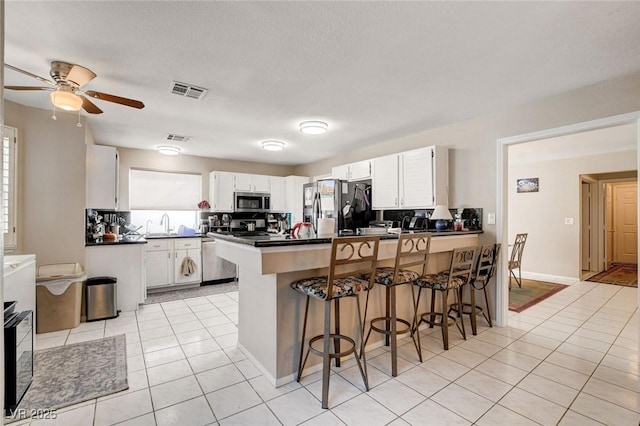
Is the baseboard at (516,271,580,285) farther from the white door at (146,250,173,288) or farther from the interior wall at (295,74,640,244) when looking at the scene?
the white door at (146,250,173,288)

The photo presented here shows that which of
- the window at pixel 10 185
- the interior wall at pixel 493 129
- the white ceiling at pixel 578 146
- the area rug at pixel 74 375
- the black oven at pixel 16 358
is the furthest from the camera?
the white ceiling at pixel 578 146

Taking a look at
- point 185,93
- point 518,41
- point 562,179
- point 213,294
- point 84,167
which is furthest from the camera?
point 562,179

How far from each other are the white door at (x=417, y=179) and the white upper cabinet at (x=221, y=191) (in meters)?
3.38

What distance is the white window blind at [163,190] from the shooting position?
17.3 ft

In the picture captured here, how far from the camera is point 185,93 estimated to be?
2.83 meters

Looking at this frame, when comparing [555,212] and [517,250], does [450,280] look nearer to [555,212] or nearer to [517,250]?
[517,250]

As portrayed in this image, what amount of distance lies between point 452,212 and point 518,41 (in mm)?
2182

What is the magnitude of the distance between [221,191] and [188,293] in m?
1.97

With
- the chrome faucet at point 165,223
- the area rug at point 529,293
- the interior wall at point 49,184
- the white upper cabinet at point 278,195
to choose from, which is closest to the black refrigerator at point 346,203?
the white upper cabinet at point 278,195

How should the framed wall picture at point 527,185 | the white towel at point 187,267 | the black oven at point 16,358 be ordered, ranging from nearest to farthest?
the black oven at point 16,358 → the white towel at point 187,267 → the framed wall picture at point 527,185

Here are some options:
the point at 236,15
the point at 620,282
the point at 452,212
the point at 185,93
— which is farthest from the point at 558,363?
the point at 620,282

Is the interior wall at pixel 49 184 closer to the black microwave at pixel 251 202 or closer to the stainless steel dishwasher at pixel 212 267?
the stainless steel dishwasher at pixel 212 267

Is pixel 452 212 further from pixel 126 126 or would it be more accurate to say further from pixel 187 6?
pixel 126 126

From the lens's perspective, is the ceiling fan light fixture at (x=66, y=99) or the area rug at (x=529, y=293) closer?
the ceiling fan light fixture at (x=66, y=99)
